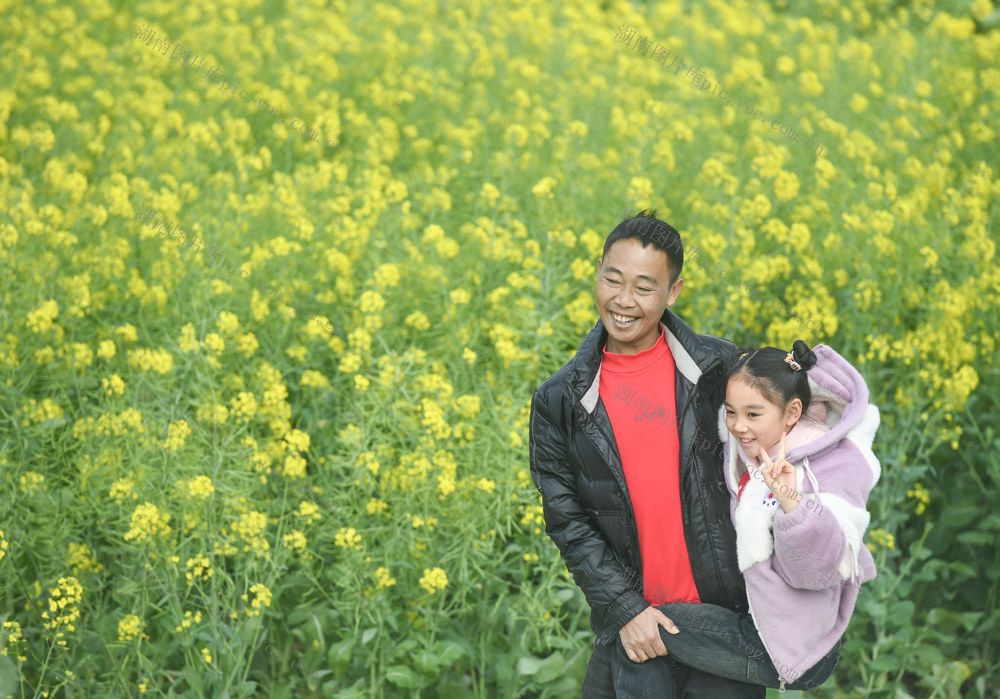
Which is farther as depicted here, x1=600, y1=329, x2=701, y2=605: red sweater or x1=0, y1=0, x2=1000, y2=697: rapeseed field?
x1=0, y1=0, x2=1000, y2=697: rapeseed field

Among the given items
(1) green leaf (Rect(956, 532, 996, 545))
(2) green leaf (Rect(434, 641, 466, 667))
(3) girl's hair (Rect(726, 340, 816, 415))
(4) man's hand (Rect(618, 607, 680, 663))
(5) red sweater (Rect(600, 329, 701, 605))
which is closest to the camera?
(3) girl's hair (Rect(726, 340, 816, 415))

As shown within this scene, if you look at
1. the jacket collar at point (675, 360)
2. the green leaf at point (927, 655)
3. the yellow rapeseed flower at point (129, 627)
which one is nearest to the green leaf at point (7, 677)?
the yellow rapeseed flower at point (129, 627)

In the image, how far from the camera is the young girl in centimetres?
214

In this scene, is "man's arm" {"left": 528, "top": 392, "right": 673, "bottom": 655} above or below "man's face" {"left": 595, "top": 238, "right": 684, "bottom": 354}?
below

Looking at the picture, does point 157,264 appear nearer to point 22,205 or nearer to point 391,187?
point 22,205

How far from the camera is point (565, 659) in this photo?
3.84m

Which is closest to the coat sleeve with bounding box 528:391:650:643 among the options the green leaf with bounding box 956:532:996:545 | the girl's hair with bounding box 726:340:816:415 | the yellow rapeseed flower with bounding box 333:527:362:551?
the girl's hair with bounding box 726:340:816:415

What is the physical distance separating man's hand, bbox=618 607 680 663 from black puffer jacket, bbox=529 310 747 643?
0.08 ft

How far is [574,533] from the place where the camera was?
8.38 feet

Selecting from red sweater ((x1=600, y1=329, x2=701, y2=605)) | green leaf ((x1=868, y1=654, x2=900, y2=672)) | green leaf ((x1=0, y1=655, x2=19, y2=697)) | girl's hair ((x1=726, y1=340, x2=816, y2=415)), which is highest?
girl's hair ((x1=726, y1=340, x2=816, y2=415))

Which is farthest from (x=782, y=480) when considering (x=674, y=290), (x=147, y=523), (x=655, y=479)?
(x=147, y=523)

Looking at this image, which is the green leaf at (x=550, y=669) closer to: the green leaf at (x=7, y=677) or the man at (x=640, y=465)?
the man at (x=640, y=465)

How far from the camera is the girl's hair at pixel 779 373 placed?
7.51ft

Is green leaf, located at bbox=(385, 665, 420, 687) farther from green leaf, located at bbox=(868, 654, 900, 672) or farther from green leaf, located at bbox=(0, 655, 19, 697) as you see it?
green leaf, located at bbox=(868, 654, 900, 672)
